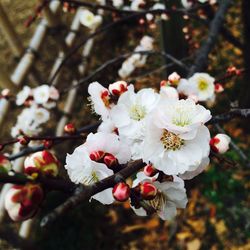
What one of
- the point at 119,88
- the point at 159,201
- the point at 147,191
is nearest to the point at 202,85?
the point at 119,88

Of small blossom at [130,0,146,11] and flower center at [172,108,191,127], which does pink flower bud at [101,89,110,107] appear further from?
small blossom at [130,0,146,11]

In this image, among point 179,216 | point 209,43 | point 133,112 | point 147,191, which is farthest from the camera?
point 179,216

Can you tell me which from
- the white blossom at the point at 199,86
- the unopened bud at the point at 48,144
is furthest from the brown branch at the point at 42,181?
the white blossom at the point at 199,86

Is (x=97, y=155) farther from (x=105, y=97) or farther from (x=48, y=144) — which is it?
(x=48, y=144)

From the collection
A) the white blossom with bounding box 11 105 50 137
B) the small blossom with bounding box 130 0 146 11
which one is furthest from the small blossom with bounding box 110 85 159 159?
the small blossom with bounding box 130 0 146 11

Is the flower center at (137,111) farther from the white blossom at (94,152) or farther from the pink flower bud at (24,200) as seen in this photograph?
the pink flower bud at (24,200)

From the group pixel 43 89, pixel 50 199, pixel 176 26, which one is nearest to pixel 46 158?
pixel 43 89
